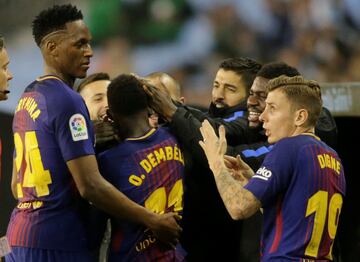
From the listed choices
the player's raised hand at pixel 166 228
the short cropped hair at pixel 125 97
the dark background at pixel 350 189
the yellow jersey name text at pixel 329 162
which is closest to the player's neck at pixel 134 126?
the short cropped hair at pixel 125 97

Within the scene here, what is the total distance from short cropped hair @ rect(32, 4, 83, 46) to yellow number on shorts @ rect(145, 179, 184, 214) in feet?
2.76

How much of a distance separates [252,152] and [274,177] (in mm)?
819

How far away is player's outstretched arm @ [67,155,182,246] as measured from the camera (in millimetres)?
3531

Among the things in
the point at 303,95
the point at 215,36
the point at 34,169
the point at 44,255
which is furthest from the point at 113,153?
the point at 215,36

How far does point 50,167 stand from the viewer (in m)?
3.61

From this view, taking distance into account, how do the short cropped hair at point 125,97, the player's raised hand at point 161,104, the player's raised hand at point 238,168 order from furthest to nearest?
the player's raised hand at point 161,104 → the player's raised hand at point 238,168 → the short cropped hair at point 125,97

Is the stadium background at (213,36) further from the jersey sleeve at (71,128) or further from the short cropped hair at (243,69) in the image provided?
the jersey sleeve at (71,128)

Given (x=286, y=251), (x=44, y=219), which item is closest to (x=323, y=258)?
(x=286, y=251)

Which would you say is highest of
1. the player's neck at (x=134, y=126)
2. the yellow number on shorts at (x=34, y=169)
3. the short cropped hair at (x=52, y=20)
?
the short cropped hair at (x=52, y=20)

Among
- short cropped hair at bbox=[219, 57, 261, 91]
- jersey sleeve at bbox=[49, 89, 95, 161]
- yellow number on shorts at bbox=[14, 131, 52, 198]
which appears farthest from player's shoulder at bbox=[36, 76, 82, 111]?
short cropped hair at bbox=[219, 57, 261, 91]

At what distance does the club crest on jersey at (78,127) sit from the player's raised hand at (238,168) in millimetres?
689

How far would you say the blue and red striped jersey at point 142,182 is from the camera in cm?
373

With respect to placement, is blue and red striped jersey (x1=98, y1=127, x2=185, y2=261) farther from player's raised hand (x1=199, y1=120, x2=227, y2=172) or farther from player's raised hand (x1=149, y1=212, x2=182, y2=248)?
player's raised hand (x1=199, y1=120, x2=227, y2=172)

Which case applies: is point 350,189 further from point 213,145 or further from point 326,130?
point 213,145
